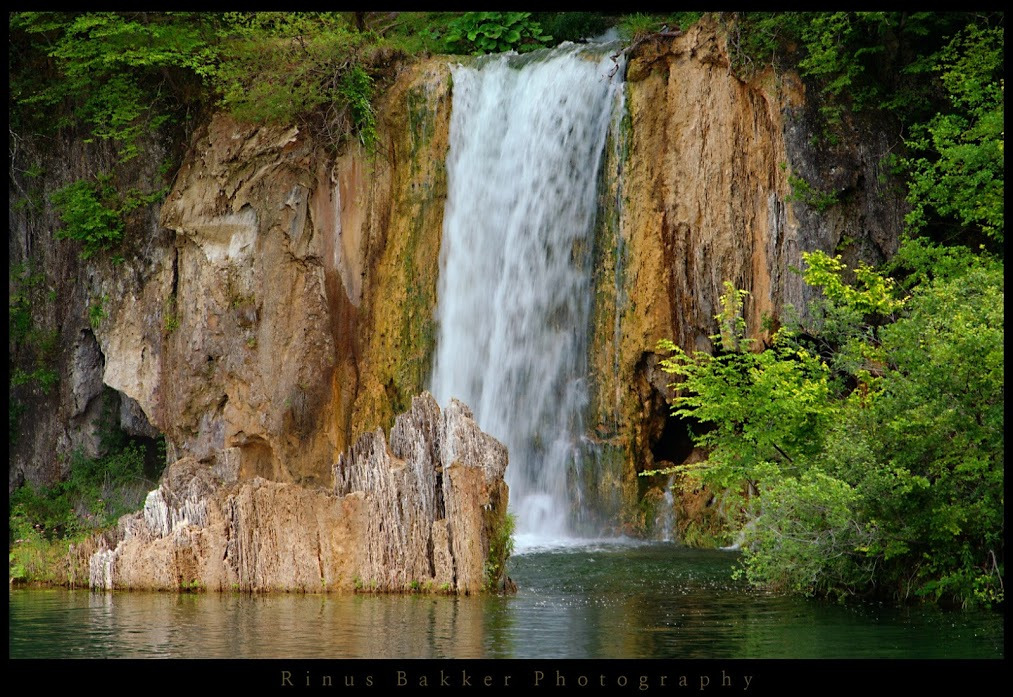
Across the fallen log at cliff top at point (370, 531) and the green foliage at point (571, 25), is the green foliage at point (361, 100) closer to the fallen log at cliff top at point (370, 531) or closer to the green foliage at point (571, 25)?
the green foliage at point (571, 25)

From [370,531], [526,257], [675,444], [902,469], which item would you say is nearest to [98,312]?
[526,257]

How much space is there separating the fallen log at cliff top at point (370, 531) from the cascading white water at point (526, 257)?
25.8 feet

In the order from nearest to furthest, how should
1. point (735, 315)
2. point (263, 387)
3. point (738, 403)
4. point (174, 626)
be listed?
point (174, 626), point (738, 403), point (735, 315), point (263, 387)

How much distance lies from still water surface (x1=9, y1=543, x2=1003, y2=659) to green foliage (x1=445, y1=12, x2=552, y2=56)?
1443 cm

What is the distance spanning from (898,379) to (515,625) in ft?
17.3

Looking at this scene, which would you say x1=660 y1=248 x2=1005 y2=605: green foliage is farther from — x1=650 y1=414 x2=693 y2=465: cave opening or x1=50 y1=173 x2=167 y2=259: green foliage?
x1=50 y1=173 x2=167 y2=259: green foliage

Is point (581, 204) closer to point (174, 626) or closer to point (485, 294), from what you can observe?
point (485, 294)

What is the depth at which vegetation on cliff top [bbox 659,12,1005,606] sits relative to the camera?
1456 cm

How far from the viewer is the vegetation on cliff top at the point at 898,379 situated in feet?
47.8

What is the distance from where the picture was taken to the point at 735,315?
71.9 feet

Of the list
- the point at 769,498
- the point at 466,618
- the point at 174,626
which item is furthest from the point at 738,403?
the point at 174,626

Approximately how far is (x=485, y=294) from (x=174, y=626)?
13.9m

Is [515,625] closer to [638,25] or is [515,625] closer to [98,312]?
[638,25]

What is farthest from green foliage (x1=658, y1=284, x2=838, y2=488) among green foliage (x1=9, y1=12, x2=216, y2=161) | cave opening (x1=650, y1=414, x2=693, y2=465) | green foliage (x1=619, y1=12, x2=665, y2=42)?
green foliage (x1=9, y1=12, x2=216, y2=161)
